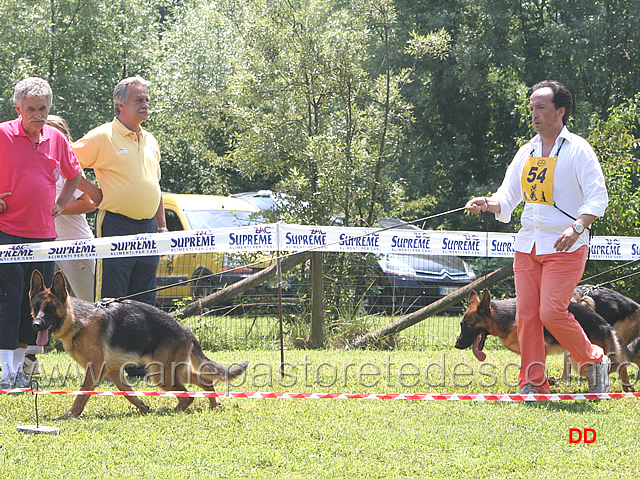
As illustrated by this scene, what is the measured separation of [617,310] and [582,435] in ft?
8.61

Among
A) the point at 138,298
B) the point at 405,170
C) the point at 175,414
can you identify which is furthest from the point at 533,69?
the point at 175,414

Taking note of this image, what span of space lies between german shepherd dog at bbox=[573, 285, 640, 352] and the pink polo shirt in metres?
4.59

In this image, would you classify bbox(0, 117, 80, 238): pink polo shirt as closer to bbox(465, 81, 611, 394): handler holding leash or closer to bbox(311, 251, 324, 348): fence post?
bbox(465, 81, 611, 394): handler holding leash

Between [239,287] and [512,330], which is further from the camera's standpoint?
[239,287]

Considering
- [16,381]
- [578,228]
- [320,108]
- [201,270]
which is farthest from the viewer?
[320,108]

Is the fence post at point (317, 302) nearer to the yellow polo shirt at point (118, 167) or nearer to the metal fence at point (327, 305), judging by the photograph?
the metal fence at point (327, 305)

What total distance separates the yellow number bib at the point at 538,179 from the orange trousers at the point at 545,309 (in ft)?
1.28

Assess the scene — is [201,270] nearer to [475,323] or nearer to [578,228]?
[475,323]

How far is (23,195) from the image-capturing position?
6000 millimetres

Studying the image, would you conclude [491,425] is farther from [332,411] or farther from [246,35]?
[246,35]

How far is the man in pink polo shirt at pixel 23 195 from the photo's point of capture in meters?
5.93

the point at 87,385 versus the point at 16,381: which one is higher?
the point at 87,385

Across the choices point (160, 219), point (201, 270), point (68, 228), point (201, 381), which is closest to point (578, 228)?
point (201, 381)

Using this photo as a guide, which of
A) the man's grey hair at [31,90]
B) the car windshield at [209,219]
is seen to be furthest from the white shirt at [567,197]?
the car windshield at [209,219]
